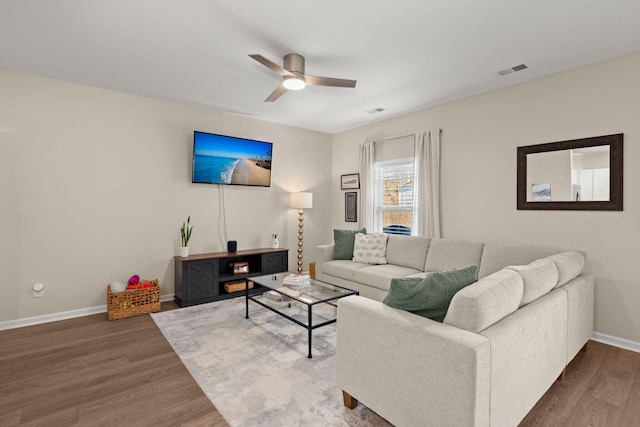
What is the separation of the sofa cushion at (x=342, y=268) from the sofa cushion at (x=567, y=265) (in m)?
2.15

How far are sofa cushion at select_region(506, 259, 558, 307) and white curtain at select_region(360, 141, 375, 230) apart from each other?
3.22 meters

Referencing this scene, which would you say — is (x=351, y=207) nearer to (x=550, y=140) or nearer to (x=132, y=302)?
(x=550, y=140)

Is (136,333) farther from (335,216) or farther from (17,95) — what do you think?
(335,216)

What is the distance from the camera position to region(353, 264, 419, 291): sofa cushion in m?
3.64

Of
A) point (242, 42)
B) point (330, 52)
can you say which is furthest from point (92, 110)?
point (330, 52)

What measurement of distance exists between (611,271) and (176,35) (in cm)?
446

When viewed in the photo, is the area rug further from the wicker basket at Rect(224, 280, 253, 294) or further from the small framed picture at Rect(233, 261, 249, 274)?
the small framed picture at Rect(233, 261, 249, 274)

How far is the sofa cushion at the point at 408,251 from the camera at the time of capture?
13.1ft

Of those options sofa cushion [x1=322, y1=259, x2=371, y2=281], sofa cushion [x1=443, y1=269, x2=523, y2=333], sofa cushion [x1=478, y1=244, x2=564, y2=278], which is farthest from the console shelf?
sofa cushion [x1=443, y1=269, x2=523, y2=333]

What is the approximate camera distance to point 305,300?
280 cm

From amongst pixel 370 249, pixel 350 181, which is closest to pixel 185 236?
pixel 370 249

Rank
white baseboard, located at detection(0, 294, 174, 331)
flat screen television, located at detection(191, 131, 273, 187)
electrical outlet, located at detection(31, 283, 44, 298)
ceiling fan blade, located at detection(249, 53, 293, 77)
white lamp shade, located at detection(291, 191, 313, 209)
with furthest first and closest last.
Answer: white lamp shade, located at detection(291, 191, 313, 209) → flat screen television, located at detection(191, 131, 273, 187) → electrical outlet, located at detection(31, 283, 44, 298) → white baseboard, located at detection(0, 294, 174, 331) → ceiling fan blade, located at detection(249, 53, 293, 77)

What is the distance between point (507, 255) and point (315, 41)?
9.18ft

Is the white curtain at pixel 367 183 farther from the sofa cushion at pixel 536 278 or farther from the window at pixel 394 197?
the sofa cushion at pixel 536 278
